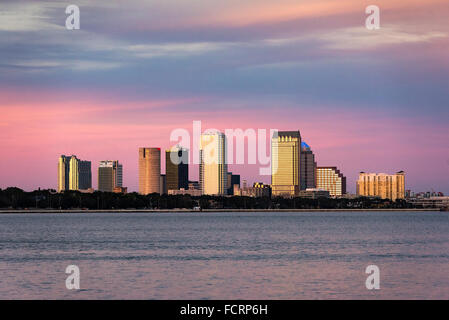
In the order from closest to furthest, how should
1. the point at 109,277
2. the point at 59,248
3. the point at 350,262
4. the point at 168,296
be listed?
the point at 168,296 → the point at 109,277 → the point at 350,262 → the point at 59,248

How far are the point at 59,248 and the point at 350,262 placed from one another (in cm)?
3906

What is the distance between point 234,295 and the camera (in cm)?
4606

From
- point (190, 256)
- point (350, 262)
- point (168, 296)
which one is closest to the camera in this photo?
point (168, 296)

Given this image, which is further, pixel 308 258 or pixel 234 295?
pixel 308 258
